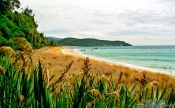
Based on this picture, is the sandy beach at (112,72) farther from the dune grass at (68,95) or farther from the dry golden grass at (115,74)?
the dune grass at (68,95)

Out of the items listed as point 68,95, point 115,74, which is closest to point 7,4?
point 115,74

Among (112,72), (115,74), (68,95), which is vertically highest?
(68,95)

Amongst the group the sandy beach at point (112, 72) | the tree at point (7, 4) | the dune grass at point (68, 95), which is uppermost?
the tree at point (7, 4)

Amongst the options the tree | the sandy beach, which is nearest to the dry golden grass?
the sandy beach

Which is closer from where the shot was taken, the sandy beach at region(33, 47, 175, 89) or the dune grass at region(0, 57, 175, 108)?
the dune grass at region(0, 57, 175, 108)

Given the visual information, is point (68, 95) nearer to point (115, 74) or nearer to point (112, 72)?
point (112, 72)

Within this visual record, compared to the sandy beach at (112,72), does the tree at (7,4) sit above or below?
above

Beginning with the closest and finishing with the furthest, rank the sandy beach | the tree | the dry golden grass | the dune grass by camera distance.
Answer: the dune grass < the dry golden grass < the sandy beach < the tree

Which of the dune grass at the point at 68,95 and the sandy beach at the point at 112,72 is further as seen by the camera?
the sandy beach at the point at 112,72

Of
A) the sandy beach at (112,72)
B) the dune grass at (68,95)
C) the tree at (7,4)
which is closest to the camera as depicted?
the dune grass at (68,95)

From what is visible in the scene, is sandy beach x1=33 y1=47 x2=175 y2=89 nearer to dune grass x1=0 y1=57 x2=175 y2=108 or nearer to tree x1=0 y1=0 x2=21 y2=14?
dune grass x1=0 y1=57 x2=175 y2=108

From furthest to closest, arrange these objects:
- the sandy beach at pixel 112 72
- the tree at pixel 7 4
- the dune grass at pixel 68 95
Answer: the tree at pixel 7 4
the sandy beach at pixel 112 72
the dune grass at pixel 68 95

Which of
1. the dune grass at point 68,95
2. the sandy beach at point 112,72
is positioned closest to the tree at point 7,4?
the sandy beach at point 112,72

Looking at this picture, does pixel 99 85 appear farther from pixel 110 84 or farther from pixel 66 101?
pixel 66 101
